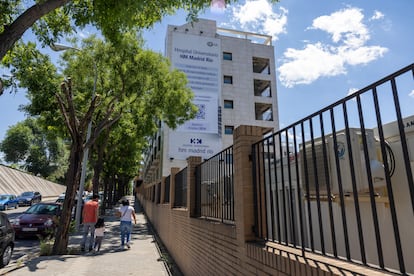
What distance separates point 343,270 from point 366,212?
109 inches

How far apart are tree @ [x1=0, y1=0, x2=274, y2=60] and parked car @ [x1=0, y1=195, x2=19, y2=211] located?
82.6ft

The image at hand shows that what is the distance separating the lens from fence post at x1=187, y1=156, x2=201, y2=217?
631 cm

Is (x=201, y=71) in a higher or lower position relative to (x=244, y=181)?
higher

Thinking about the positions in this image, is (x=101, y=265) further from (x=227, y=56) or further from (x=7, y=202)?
(x=227, y=56)

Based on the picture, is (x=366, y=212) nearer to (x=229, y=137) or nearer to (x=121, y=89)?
(x=121, y=89)

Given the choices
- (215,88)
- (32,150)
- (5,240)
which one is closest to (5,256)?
(5,240)

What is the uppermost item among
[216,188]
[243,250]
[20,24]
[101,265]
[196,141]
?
[196,141]

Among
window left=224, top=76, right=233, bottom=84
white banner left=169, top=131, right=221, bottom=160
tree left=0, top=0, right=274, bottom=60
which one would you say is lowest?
tree left=0, top=0, right=274, bottom=60

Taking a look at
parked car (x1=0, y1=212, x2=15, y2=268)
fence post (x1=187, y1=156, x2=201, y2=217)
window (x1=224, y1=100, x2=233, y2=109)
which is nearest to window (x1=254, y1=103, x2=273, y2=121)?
window (x1=224, y1=100, x2=233, y2=109)

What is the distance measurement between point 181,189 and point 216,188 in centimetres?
324

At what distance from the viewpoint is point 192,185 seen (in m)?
6.46

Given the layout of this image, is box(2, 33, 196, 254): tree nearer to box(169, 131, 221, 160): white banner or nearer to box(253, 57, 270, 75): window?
box(169, 131, 221, 160): white banner

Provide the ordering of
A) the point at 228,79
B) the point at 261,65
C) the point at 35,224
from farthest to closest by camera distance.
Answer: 1. the point at 261,65
2. the point at 228,79
3. the point at 35,224

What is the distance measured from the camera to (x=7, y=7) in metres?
5.73
